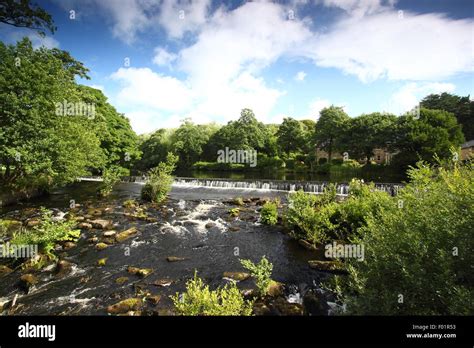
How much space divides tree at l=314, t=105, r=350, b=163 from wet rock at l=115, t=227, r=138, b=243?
41.0 metres

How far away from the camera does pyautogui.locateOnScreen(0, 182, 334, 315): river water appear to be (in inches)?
257

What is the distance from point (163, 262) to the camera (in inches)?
347

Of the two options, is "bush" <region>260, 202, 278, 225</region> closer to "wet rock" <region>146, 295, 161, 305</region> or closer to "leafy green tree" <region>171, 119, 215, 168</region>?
"wet rock" <region>146, 295, 161, 305</region>

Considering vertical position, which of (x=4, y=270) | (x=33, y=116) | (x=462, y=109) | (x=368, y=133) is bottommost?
(x=4, y=270)

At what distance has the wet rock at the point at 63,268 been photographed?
7.74 meters

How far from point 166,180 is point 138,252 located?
10.0 metres

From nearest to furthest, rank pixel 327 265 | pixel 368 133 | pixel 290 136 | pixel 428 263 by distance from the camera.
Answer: pixel 428 263
pixel 327 265
pixel 368 133
pixel 290 136

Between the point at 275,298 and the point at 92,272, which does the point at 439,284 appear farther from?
the point at 92,272

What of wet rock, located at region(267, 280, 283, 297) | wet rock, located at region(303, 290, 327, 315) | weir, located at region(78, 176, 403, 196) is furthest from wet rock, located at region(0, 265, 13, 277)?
weir, located at region(78, 176, 403, 196)

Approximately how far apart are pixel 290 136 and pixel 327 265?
47.5 m

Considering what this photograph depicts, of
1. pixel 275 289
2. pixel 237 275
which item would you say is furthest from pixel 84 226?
pixel 275 289

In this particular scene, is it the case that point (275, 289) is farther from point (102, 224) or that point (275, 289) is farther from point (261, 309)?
point (102, 224)

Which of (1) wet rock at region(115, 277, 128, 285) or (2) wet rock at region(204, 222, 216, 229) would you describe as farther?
(2) wet rock at region(204, 222, 216, 229)

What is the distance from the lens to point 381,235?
215 inches
